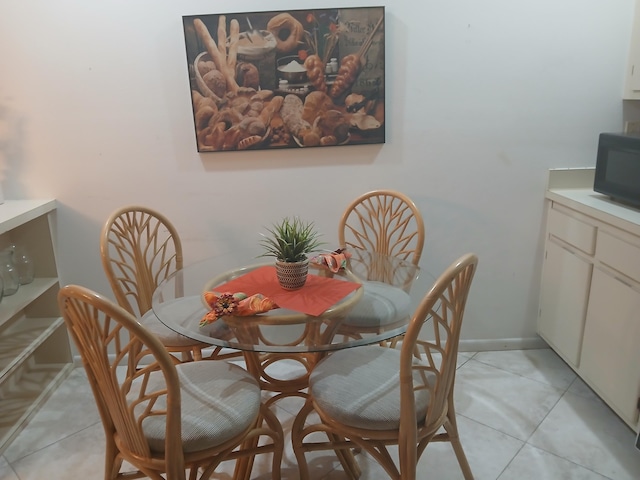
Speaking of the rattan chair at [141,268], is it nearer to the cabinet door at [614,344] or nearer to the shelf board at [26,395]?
the shelf board at [26,395]

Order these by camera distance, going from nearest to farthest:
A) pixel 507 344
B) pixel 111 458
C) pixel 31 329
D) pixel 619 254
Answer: pixel 111 458 → pixel 619 254 → pixel 31 329 → pixel 507 344

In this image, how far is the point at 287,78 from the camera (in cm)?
230

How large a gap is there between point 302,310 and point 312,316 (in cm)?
5

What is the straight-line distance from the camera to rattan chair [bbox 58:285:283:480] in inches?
48.1

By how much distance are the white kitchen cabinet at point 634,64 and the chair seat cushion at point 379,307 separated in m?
1.57

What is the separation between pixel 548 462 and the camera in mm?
1911

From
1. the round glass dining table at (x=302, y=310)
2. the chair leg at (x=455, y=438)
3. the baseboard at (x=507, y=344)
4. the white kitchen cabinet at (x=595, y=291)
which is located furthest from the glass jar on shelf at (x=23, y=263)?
the white kitchen cabinet at (x=595, y=291)

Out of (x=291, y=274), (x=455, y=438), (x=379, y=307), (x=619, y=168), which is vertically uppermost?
(x=619, y=168)

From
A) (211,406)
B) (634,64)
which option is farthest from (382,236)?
(634,64)

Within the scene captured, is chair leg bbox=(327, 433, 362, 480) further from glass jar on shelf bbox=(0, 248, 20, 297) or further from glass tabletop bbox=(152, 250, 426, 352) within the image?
glass jar on shelf bbox=(0, 248, 20, 297)

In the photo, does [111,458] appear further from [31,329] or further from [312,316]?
[31,329]

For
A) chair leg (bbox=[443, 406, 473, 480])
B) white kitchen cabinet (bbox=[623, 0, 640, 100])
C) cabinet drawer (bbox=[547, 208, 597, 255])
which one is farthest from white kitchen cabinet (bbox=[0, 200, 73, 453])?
white kitchen cabinet (bbox=[623, 0, 640, 100])

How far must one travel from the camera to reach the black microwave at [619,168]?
6.64ft

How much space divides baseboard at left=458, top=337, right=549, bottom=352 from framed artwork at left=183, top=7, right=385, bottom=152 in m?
1.27
